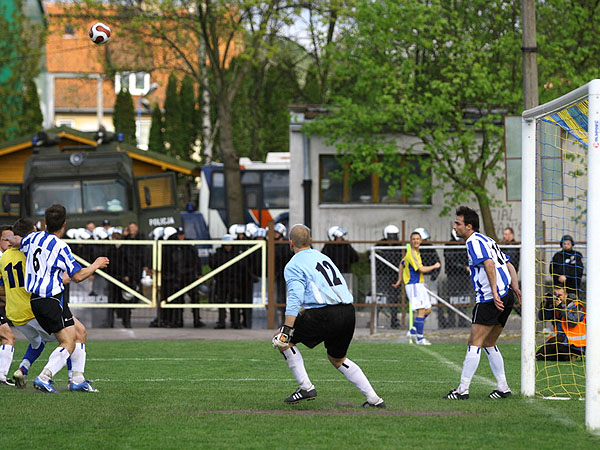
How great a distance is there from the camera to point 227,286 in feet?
68.6

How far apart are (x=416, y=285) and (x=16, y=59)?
2631 cm

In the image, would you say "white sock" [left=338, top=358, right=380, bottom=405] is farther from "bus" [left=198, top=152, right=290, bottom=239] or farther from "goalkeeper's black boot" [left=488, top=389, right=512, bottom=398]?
"bus" [left=198, top=152, right=290, bottom=239]

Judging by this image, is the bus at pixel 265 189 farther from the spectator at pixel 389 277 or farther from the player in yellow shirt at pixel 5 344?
the player in yellow shirt at pixel 5 344

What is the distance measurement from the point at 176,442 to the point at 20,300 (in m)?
3.77

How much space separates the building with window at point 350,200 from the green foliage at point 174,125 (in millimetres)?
26355

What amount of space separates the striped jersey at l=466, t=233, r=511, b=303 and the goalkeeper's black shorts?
5.14 ft

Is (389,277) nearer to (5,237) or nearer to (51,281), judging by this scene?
(5,237)

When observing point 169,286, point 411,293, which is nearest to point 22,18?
point 169,286

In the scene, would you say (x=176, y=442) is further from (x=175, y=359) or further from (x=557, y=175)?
(x=557, y=175)

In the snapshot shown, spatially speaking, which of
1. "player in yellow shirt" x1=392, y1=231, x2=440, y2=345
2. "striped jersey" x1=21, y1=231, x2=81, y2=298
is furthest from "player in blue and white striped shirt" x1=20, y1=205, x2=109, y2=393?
"player in yellow shirt" x1=392, y1=231, x2=440, y2=345

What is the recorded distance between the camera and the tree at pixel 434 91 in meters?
24.8

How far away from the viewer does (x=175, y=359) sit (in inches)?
590

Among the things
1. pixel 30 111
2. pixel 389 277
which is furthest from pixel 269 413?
pixel 30 111

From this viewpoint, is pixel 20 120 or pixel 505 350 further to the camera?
pixel 20 120
